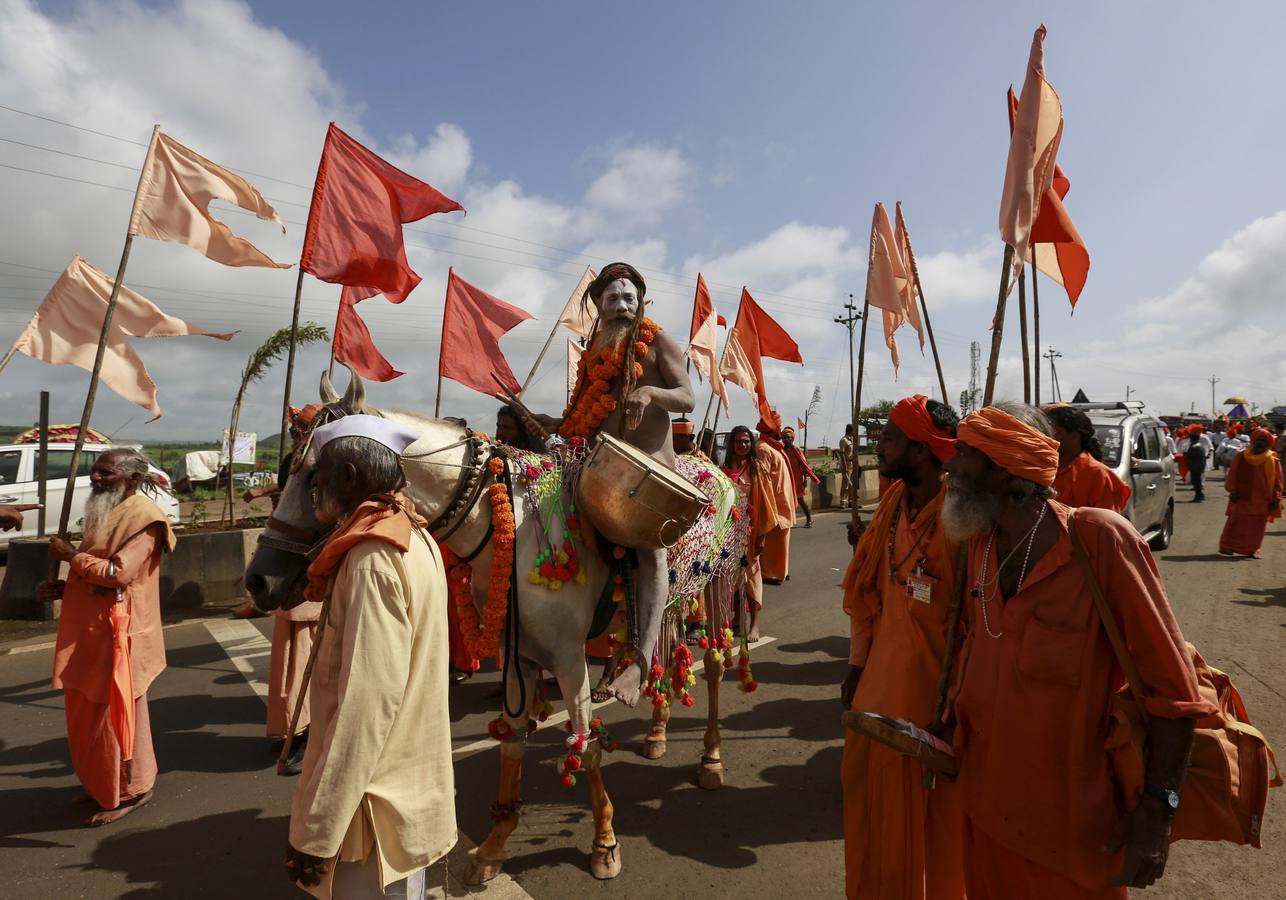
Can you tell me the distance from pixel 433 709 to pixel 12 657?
705 centimetres

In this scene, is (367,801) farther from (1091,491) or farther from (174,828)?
(1091,491)

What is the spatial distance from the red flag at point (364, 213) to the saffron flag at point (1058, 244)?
14.7ft

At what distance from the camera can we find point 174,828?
3625mm

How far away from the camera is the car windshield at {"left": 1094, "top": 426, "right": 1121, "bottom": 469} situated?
29.3 feet

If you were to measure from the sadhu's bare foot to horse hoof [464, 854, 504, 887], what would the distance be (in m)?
2.11

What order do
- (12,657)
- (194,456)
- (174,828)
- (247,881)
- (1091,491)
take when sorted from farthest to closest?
1. (194,456)
2. (12,657)
3. (1091,491)
4. (174,828)
5. (247,881)

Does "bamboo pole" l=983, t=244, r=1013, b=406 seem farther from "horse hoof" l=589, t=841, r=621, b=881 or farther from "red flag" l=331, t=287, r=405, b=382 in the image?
"red flag" l=331, t=287, r=405, b=382

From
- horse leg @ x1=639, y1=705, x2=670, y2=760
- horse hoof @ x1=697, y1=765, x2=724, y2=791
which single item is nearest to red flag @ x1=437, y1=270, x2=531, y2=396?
horse leg @ x1=639, y1=705, x2=670, y2=760

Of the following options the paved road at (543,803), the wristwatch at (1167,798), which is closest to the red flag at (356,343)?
the paved road at (543,803)

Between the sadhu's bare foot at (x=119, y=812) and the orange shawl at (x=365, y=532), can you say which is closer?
the orange shawl at (x=365, y=532)

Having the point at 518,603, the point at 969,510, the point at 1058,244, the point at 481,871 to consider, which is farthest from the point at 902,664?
the point at 1058,244


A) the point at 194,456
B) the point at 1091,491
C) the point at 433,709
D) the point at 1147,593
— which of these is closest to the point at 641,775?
the point at 433,709

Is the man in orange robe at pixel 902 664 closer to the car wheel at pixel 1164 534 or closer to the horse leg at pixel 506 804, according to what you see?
the horse leg at pixel 506 804

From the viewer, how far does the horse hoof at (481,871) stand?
3.14 metres
